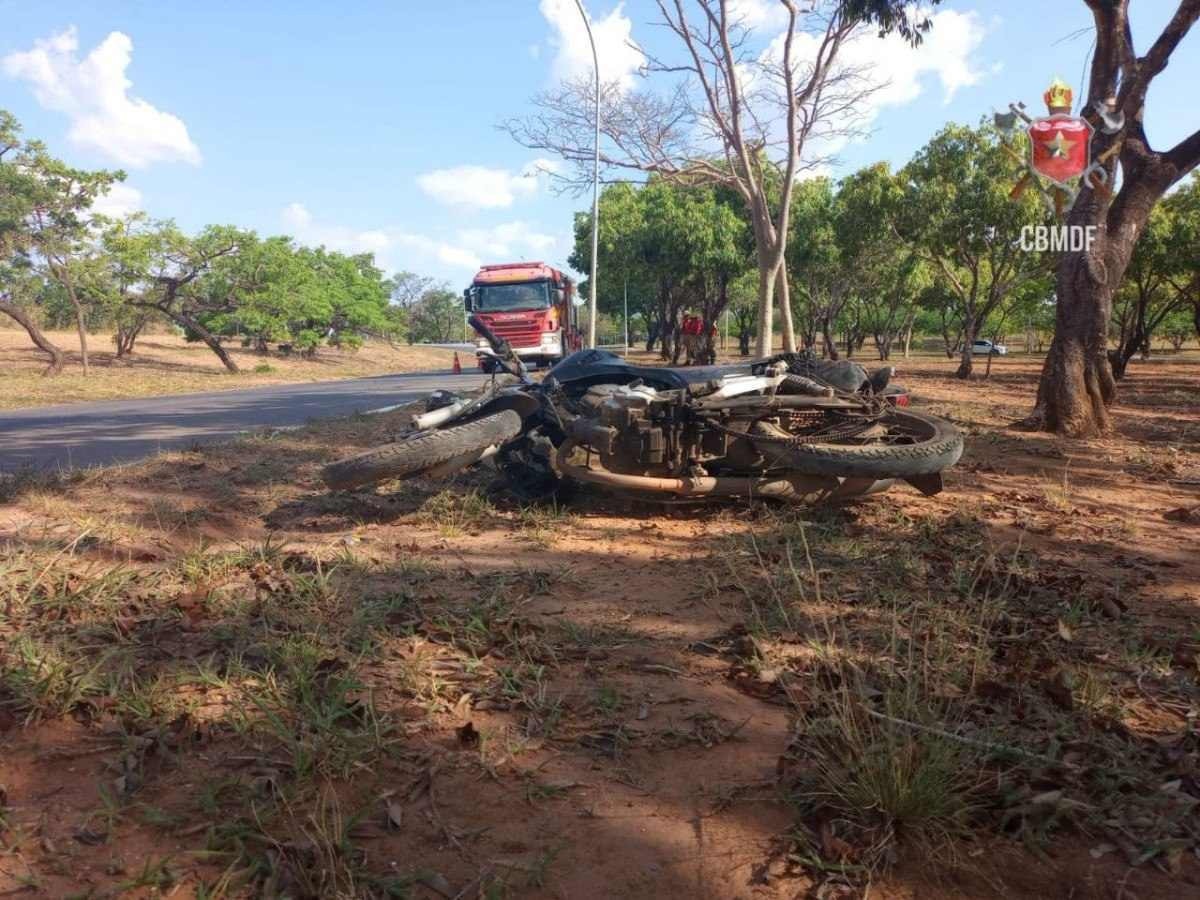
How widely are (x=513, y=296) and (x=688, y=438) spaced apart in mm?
17521

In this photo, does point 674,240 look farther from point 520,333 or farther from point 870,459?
Answer: point 870,459

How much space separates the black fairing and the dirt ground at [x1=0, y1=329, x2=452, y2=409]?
13642 mm

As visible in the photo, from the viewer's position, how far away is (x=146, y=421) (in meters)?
11.2

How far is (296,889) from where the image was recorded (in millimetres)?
1780

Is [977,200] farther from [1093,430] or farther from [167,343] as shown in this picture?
[167,343]

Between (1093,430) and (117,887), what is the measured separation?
34.1 ft

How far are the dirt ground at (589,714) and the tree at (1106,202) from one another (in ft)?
17.7

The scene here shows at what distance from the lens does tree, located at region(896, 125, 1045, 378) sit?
21250mm

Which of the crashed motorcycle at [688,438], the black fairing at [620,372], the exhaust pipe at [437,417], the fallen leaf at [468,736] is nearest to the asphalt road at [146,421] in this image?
the exhaust pipe at [437,417]

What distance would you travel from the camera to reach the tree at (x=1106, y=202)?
909cm

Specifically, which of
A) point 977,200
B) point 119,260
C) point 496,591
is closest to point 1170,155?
point 496,591

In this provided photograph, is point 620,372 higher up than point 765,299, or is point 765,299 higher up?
point 765,299

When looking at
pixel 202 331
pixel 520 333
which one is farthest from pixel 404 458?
pixel 202 331

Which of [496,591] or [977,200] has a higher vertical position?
[977,200]
